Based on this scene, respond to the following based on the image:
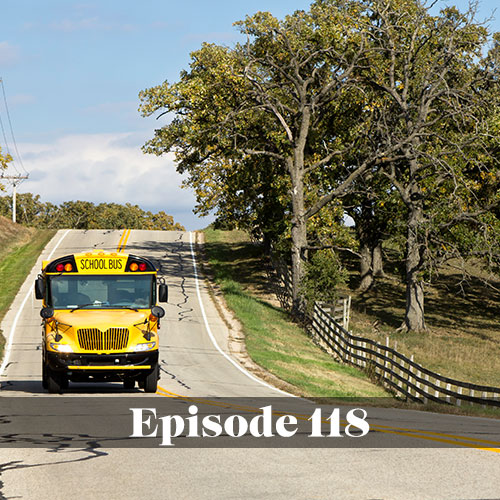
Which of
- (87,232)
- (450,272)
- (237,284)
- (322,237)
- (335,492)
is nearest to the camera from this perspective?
(335,492)

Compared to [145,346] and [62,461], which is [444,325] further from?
[62,461]

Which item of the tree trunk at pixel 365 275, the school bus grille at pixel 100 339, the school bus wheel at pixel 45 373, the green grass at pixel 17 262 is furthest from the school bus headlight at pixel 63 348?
the tree trunk at pixel 365 275

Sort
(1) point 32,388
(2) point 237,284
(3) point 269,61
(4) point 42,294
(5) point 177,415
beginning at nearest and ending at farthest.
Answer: (5) point 177,415, (4) point 42,294, (1) point 32,388, (3) point 269,61, (2) point 237,284

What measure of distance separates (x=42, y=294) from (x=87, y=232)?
164 ft

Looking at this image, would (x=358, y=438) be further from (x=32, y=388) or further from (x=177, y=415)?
(x=32, y=388)

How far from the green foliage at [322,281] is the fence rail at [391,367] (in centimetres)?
57

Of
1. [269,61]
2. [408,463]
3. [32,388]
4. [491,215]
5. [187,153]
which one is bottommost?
[32,388]

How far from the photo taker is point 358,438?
1019cm

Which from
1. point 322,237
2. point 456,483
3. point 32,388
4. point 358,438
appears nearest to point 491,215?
point 322,237

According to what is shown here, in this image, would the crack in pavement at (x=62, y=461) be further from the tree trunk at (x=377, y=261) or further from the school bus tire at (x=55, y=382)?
the tree trunk at (x=377, y=261)

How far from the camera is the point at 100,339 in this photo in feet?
52.1

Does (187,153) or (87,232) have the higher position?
(187,153)

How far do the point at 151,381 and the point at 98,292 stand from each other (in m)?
2.43

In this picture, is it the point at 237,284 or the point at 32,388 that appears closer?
the point at 32,388
